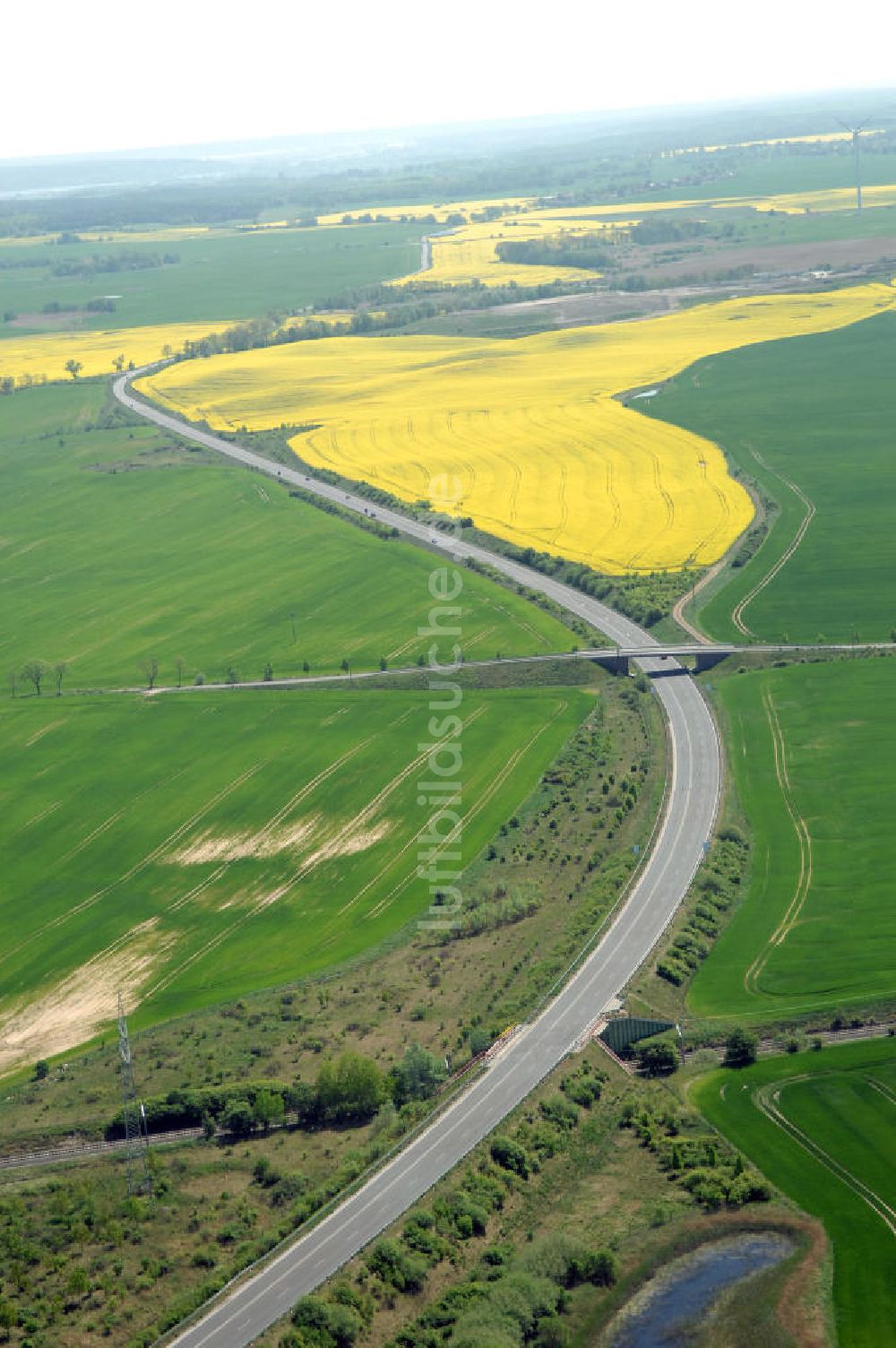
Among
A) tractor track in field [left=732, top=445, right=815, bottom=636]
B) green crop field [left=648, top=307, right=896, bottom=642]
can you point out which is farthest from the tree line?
tractor track in field [left=732, top=445, right=815, bottom=636]

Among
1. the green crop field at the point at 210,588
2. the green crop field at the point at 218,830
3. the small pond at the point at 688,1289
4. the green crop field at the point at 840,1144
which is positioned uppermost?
the green crop field at the point at 210,588

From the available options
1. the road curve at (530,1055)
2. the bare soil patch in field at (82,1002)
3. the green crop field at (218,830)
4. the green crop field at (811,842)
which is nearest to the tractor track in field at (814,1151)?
the green crop field at (811,842)

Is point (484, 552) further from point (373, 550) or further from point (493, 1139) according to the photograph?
point (493, 1139)

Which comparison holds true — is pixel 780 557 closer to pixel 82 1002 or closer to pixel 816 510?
pixel 816 510

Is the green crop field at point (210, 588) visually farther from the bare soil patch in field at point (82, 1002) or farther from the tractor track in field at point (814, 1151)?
the tractor track in field at point (814, 1151)

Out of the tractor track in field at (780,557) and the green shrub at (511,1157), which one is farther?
the tractor track in field at (780,557)

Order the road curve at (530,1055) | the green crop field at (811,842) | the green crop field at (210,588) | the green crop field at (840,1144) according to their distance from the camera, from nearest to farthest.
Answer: the green crop field at (840,1144)
the road curve at (530,1055)
the green crop field at (811,842)
the green crop field at (210,588)
